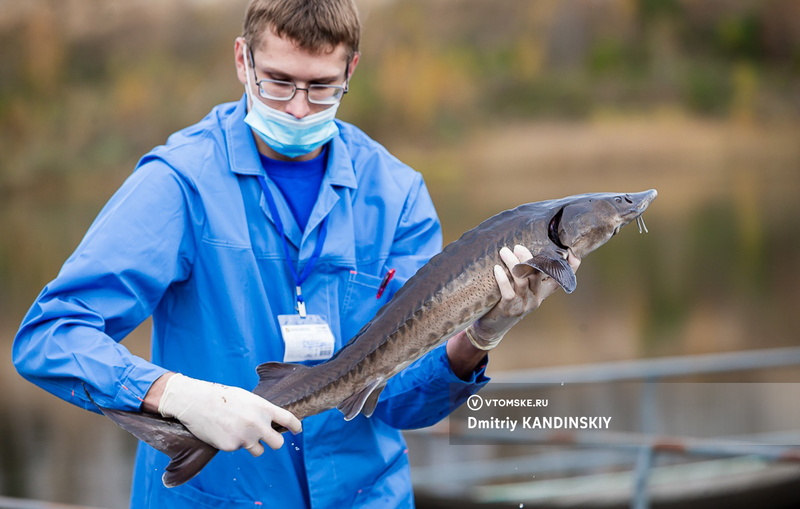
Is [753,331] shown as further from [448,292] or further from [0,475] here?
[448,292]

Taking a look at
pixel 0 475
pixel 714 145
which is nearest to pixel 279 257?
pixel 0 475

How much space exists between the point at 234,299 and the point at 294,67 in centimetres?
56

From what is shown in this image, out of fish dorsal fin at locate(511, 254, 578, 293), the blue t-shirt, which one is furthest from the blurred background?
fish dorsal fin at locate(511, 254, 578, 293)

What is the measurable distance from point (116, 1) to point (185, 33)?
3.10m

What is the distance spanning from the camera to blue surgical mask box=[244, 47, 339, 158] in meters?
2.10

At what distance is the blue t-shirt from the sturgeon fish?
1.09 feet

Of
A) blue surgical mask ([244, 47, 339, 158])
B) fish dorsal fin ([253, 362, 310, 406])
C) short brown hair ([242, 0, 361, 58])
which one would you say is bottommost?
fish dorsal fin ([253, 362, 310, 406])

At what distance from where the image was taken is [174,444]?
174 centimetres

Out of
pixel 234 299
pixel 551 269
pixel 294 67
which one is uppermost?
pixel 294 67

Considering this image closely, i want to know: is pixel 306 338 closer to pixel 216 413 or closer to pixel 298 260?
pixel 298 260

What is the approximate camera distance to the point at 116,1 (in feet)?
121

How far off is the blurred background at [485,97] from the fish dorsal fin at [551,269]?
96.8ft

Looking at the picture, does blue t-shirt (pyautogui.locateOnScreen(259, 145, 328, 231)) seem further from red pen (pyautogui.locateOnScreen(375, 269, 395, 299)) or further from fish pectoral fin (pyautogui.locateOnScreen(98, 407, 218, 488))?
fish pectoral fin (pyautogui.locateOnScreen(98, 407, 218, 488))

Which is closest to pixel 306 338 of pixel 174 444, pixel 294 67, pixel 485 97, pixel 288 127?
pixel 174 444
